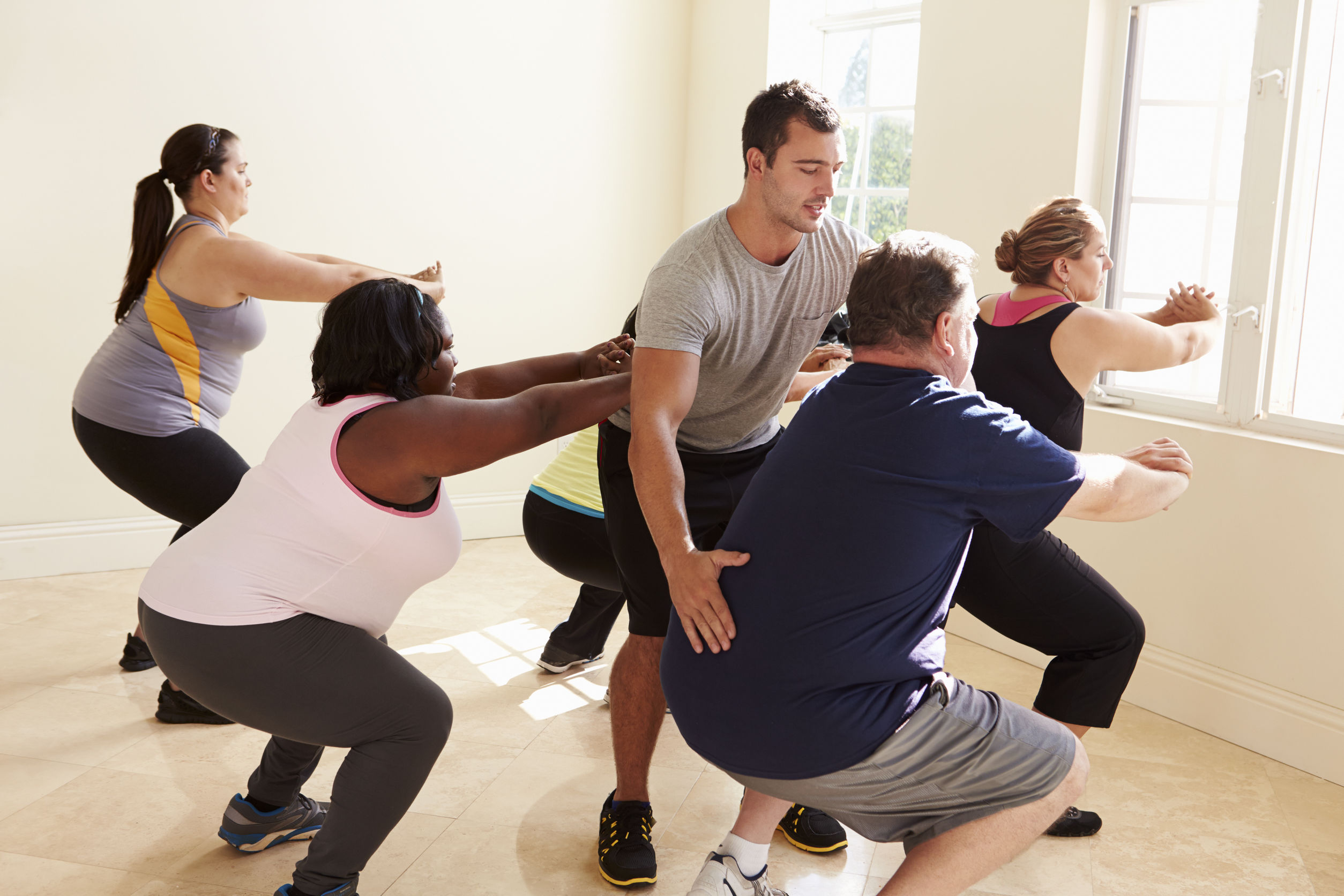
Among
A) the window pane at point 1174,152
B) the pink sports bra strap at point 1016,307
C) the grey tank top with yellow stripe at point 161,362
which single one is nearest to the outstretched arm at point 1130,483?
the pink sports bra strap at point 1016,307

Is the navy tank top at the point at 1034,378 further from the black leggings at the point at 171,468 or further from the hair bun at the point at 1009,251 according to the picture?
the black leggings at the point at 171,468

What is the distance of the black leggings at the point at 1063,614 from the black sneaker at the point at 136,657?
7.84 feet

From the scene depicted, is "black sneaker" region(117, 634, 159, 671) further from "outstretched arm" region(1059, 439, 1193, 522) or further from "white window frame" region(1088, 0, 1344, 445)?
"white window frame" region(1088, 0, 1344, 445)

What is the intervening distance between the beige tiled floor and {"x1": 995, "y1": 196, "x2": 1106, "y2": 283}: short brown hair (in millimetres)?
1262

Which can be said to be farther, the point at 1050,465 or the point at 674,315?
the point at 674,315

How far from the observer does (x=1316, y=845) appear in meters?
2.40

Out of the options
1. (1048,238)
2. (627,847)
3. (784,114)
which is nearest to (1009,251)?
(1048,238)

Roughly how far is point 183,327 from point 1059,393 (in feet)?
7.09

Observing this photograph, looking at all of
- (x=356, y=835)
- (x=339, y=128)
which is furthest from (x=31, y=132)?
(x=356, y=835)

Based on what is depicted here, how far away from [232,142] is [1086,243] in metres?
2.17

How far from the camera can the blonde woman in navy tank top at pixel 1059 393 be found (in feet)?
6.99

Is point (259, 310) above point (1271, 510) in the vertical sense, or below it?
above

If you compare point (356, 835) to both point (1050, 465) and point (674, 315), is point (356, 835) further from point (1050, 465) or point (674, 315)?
point (1050, 465)

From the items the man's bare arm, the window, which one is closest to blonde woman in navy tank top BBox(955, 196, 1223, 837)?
the man's bare arm
